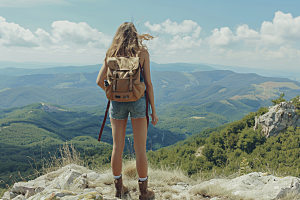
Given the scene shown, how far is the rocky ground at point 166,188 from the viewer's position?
251 centimetres

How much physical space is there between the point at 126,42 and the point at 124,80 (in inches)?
22.5

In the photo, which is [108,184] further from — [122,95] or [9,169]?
[9,169]

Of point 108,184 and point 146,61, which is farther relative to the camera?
point 108,184

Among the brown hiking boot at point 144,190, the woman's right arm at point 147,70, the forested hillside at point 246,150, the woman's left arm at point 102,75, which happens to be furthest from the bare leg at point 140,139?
the forested hillside at point 246,150

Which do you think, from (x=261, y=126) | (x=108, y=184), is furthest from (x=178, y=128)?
(x=108, y=184)

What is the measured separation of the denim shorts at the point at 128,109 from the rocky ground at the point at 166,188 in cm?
98

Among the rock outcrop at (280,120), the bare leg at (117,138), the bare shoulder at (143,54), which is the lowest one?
the rock outcrop at (280,120)

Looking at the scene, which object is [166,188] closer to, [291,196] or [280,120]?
[291,196]

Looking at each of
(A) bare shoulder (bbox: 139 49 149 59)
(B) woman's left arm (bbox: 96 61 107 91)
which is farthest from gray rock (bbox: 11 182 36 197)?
(A) bare shoulder (bbox: 139 49 149 59)

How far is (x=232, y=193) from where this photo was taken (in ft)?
9.04

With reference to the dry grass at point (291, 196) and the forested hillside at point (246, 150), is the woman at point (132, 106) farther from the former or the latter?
the forested hillside at point (246, 150)

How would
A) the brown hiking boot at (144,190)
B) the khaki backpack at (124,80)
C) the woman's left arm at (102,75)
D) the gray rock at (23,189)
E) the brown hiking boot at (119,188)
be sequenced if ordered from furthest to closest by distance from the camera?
the gray rock at (23,189)
the brown hiking boot at (119,188)
the brown hiking boot at (144,190)
the woman's left arm at (102,75)
the khaki backpack at (124,80)

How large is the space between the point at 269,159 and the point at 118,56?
10068 millimetres

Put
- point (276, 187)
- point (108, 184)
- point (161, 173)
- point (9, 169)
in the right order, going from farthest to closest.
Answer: point (9, 169)
point (161, 173)
point (108, 184)
point (276, 187)
